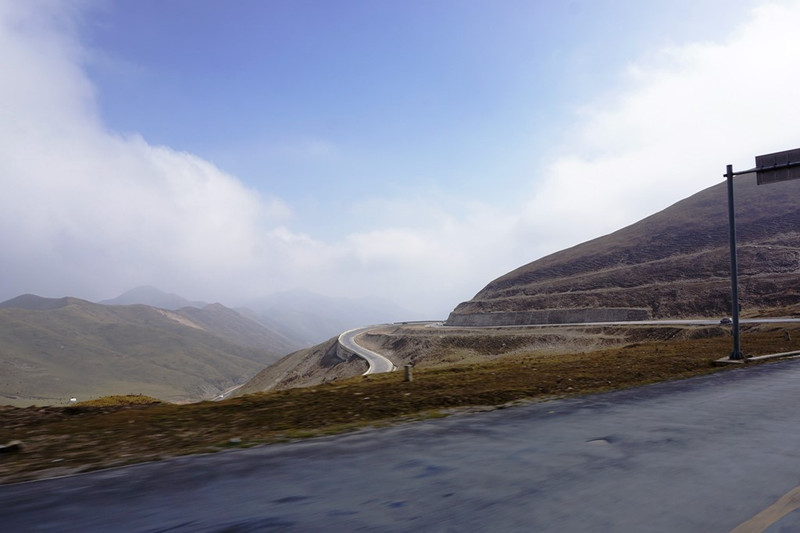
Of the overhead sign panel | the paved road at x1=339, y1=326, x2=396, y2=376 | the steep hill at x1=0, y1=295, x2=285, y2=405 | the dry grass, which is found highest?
the overhead sign panel

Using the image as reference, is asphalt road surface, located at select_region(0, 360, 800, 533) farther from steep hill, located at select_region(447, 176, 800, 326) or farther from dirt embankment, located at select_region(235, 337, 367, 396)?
steep hill, located at select_region(447, 176, 800, 326)

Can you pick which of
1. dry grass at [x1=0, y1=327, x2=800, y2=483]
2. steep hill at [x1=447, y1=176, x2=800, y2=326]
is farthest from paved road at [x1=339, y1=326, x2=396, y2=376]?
dry grass at [x1=0, y1=327, x2=800, y2=483]

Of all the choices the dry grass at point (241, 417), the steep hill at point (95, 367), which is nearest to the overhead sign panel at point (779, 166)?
the dry grass at point (241, 417)

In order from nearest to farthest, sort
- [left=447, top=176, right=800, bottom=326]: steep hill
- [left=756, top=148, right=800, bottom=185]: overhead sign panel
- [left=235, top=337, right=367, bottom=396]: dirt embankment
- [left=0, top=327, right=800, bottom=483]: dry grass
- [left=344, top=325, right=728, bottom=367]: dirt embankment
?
1. [left=0, top=327, right=800, bottom=483]: dry grass
2. [left=756, top=148, right=800, bottom=185]: overhead sign panel
3. [left=344, top=325, right=728, bottom=367]: dirt embankment
4. [left=235, top=337, right=367, bottom=396]: dirt embankment
5. [left=447, top=176, right=800, bottom=326]: steep hill

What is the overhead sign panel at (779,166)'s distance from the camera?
16406 millimetres

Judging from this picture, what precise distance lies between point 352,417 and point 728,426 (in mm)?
5976

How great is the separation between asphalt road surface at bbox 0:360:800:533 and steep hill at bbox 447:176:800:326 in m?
62.1

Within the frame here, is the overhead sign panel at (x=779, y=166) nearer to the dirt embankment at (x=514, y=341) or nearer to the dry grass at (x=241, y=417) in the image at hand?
the dry grass at (x=241, y=417)

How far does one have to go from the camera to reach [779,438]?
679 cm

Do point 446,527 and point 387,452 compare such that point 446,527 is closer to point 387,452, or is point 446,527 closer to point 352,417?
point 387,452

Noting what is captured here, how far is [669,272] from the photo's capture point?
86.5m

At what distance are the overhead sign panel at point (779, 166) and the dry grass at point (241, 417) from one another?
6820 mm

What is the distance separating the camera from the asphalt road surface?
4.04m

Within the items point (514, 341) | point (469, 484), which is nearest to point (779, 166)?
point (469, 484)
